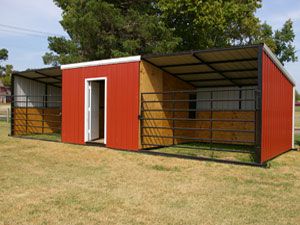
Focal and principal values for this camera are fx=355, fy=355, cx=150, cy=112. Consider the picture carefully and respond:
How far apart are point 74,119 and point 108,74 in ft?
7.16

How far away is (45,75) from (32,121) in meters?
2.27

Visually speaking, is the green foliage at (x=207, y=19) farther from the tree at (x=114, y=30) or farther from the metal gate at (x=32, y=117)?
the metal gate at (x=32, y=117)

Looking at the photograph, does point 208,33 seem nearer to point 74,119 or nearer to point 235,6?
point 235,6

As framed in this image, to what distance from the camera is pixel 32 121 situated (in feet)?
49.3

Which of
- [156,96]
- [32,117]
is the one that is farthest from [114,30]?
[156,96]

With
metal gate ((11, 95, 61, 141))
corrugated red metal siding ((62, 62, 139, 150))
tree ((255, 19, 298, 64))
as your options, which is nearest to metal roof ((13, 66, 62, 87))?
metal gate ((11, 95, 61, 141))

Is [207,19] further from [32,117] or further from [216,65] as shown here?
[32,117]

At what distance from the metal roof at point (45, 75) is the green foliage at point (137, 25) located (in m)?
4.26

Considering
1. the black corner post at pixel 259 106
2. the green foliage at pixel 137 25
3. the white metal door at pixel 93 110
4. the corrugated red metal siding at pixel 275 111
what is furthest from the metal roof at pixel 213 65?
the green foliage at pixel 137 25

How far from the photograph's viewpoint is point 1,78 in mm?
61125

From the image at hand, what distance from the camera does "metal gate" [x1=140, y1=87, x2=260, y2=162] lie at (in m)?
10.1

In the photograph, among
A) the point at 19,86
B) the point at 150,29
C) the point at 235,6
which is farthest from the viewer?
the point at 235,6

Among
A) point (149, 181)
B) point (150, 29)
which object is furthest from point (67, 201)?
point (150, 29)

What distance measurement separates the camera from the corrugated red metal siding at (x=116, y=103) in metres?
10.0
